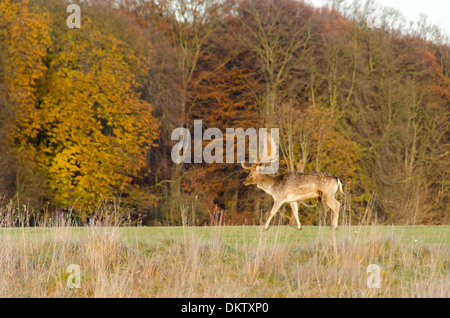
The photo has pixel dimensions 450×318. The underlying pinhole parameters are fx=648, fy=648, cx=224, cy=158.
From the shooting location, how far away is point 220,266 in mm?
10094

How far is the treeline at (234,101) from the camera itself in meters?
25.7

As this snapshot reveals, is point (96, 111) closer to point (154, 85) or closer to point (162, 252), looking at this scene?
point (154, 85)

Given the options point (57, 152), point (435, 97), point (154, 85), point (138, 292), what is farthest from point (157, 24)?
point (138, 292)

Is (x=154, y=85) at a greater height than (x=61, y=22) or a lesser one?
lesser

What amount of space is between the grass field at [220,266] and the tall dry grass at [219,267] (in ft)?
0.05

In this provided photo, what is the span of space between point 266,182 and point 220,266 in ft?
16.0

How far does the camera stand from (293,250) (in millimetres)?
11047

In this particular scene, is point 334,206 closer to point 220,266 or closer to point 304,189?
point 304,189

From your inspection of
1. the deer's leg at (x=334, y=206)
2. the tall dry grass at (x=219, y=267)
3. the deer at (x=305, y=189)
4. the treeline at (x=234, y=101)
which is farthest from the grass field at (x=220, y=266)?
the treeline at (x=234, y=101)

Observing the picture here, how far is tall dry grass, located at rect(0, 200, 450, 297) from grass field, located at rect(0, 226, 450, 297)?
16 millimetres

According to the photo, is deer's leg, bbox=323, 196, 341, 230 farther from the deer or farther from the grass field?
the grass field

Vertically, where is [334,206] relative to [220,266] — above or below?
above

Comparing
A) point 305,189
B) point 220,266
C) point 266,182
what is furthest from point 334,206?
point 220,266
